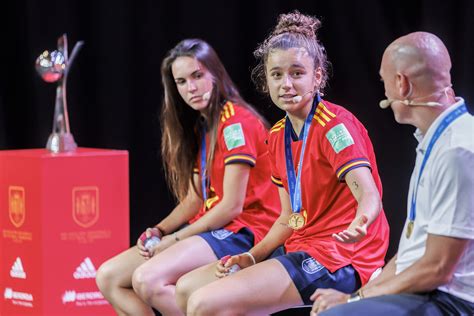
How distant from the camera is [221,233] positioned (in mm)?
3182

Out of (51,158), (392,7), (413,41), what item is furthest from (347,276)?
(392,7)

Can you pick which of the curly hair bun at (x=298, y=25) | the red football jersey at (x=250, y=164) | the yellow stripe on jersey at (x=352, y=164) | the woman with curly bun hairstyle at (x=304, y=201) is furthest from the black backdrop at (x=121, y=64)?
the yellow stripe on jersey at (x=352, y=164)

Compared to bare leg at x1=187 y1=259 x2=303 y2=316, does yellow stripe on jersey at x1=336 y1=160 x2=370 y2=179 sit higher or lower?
higher

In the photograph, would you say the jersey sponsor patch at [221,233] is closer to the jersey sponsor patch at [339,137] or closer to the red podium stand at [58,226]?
the red podium stand at [58,226]

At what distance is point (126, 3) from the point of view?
168 inches

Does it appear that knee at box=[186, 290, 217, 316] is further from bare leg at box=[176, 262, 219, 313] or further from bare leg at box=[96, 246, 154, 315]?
bare leg at box=[96, 246, 154, 315]

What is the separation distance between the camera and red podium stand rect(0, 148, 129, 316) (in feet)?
10.9

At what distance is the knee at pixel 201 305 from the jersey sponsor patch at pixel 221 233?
0.58 meters

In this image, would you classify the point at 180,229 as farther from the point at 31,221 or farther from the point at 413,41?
the point at 413,41

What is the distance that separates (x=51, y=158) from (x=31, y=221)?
26 centimetres

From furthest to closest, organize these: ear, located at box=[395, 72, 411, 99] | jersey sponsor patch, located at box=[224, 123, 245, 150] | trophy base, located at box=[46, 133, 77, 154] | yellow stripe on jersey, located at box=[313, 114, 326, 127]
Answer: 1. trophy base, located at box=[46, 133, 77, 154]
2. jersey sponsor patch, located at box=[224, 123, 245, 150]
3. yellow stripe on jersey, located at box=[313, 114, 326, 127]
4. ear, located at box=[395, 72, 411, 99]

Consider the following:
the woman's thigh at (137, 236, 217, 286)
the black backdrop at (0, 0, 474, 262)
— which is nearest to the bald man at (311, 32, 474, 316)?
the woman's thigh at (137, 236, 217, 286)

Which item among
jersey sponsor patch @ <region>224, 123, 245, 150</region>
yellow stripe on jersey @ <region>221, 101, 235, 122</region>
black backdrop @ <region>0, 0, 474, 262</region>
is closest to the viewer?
jersey sponsor patch @ <region>224, 123, 245, 150</region>

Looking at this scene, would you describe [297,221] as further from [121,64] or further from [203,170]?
[121,64]
